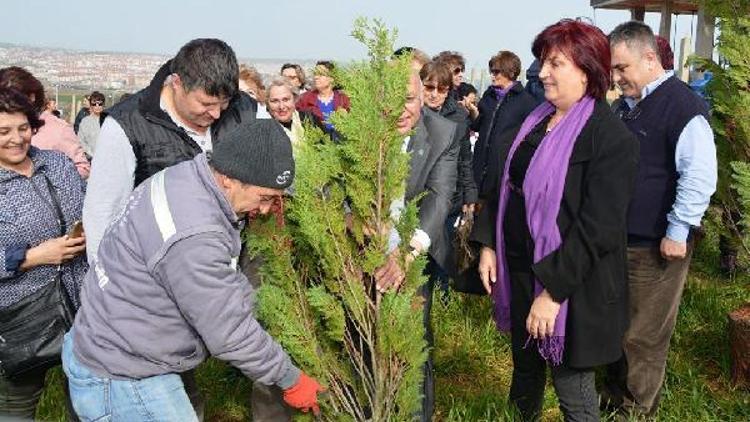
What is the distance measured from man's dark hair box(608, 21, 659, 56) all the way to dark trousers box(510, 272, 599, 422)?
1410mm

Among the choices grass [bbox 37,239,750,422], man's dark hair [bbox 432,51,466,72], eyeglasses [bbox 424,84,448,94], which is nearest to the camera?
grass [bbox 37,239,750,422]

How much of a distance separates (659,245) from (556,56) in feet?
4.50

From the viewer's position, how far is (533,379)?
361 centimetres

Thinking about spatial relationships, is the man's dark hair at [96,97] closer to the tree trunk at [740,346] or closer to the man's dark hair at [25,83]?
the man's dark hair at [25,83]

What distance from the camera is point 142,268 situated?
233 cm

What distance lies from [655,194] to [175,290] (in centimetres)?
261

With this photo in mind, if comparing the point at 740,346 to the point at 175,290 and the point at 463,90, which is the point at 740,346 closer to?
the point at 175,290

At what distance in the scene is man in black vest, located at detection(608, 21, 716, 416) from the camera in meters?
3.72

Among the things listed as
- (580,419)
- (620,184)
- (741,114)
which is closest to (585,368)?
(580,419)

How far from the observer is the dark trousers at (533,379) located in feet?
10.5

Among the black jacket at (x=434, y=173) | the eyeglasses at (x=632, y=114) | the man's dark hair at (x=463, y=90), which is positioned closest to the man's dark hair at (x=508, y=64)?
the man's dark hair at (x=463, y=90)

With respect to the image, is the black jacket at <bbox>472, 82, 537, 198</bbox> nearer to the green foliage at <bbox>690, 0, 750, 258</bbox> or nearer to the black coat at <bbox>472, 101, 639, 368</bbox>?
the green foliage at <bbox>690, 0, 750, 258</bbox>

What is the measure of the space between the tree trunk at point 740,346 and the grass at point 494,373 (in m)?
0.09

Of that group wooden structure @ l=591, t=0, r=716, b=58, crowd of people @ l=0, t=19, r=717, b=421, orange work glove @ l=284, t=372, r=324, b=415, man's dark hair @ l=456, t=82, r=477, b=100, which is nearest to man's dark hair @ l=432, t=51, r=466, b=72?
man's dark hair @ l=456, t=82, r=477, b=100
